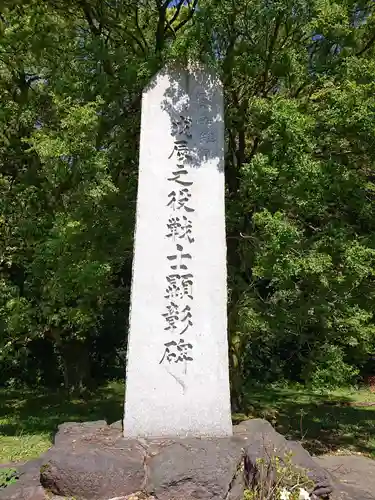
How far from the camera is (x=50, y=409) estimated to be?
9781mm

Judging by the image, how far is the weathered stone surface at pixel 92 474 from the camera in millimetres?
3986

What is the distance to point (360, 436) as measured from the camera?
26.1 feet

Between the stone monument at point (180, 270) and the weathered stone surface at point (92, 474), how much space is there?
537mm

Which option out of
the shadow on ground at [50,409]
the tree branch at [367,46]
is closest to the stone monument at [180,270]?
the tree branch at [367,46]

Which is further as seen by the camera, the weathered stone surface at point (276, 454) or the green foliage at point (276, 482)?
the weathered stone surface at point (276, 454)

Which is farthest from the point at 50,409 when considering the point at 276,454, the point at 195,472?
the point at 276,454

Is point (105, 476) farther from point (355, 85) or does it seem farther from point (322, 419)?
point (322, 419)

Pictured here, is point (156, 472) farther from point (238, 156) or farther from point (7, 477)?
point (238, 156)

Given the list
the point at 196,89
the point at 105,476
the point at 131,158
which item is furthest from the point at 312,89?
the point at 105,476

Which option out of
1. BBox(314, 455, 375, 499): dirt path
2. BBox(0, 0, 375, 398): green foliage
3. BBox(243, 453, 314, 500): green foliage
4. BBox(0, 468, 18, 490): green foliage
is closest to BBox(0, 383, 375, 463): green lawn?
BBox(314, 455, 375, 499): dirt path

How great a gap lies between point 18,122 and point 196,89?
4.69 m

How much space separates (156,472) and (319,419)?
5.97 m

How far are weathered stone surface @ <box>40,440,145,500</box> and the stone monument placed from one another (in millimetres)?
537

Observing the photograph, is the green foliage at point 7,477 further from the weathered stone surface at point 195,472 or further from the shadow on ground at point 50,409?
the shadow on ground at point 50,409
